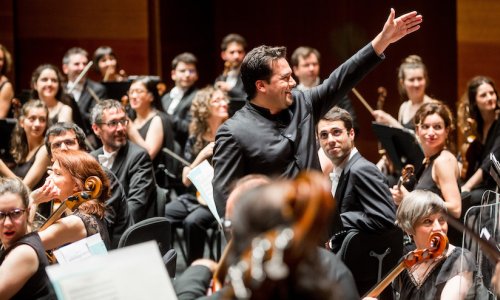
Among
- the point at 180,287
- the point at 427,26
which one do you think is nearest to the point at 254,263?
the point at 180,287

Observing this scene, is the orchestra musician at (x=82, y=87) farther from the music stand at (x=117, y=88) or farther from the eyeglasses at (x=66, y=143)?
the eyeglasses at (x=66, y=143)

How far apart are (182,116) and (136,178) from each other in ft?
7.23

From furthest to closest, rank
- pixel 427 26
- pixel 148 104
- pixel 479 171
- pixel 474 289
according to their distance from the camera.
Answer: pixel 427 26, pixel 148 104, pixel 479 171, pixel 474 289

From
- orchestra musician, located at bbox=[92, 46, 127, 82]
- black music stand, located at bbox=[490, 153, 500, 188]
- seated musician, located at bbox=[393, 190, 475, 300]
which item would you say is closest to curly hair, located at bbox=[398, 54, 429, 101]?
orchestra musician, located at bbox=[92, 46, 127, 82]

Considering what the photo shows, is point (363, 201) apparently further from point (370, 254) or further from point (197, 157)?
point (197, 157)

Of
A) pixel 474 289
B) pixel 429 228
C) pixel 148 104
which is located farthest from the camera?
pixel 148 104

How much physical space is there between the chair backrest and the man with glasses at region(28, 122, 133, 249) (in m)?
0.46

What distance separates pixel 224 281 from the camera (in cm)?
193

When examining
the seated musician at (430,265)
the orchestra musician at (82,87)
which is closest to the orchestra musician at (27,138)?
the orchestra musician at (82,87)

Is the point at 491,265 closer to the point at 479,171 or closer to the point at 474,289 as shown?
the point at 474,289

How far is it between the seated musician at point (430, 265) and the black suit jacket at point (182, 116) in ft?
12.2

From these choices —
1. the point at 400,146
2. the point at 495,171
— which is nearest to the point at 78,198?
the point at 495,171

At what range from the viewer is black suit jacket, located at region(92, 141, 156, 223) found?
16.9ft

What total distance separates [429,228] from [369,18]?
507 cm
